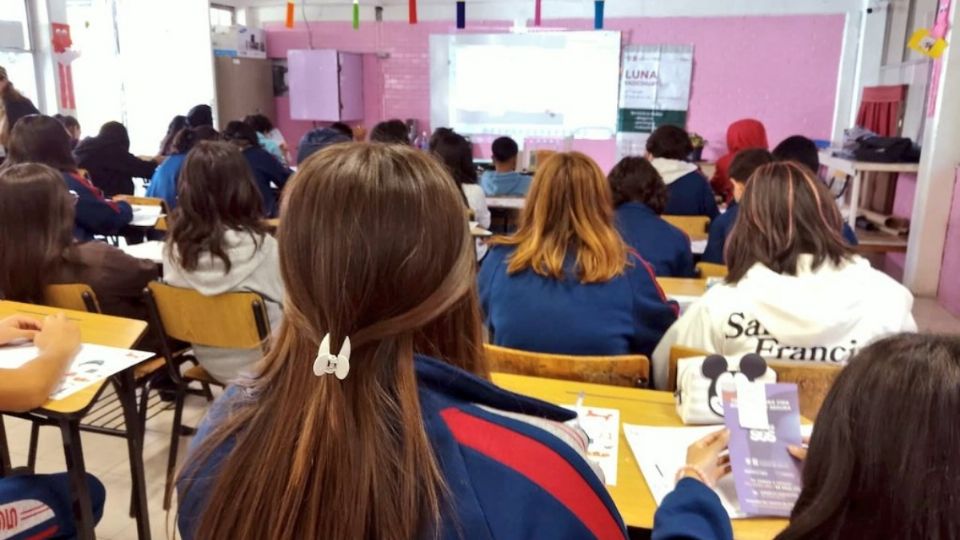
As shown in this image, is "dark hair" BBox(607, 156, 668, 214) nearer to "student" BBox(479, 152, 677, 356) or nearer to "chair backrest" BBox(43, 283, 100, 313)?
"student" BBox(479, 152, 677, 356)

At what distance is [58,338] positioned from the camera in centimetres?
162

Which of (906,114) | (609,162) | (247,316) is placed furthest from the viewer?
(609,162)

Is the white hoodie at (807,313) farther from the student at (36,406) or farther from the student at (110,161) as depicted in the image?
the student at (110,161)

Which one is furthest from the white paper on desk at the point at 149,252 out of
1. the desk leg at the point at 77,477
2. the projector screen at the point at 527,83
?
the projector screen at the point at 527,83

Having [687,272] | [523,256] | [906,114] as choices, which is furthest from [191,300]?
[906,114]

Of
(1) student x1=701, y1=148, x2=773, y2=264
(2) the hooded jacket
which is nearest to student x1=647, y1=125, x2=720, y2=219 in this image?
(2) the hooded jacket

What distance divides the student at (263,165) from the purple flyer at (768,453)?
12.5 feet

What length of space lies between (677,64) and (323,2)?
11.9ft

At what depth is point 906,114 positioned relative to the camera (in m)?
5.32

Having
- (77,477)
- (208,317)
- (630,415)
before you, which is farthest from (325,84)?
(630,415)

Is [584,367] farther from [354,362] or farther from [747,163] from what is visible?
[747,163]

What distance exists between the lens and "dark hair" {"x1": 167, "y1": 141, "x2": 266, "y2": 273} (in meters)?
2.35

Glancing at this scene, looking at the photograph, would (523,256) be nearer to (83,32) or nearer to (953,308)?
Answer: (953,308)

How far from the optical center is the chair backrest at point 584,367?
171cm
